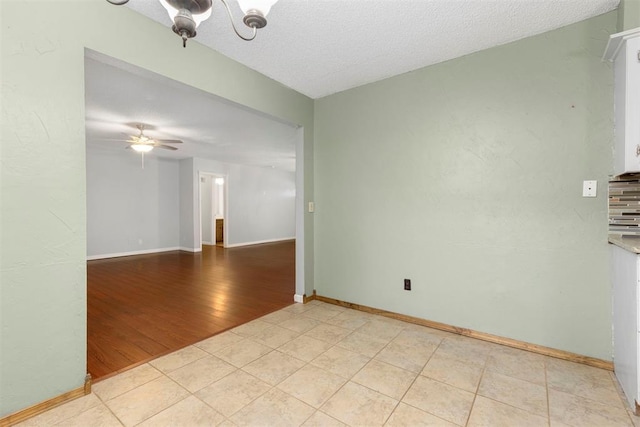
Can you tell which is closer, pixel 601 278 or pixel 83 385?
pixel 83 385

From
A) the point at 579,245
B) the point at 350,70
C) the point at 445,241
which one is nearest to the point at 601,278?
the point at 579,245

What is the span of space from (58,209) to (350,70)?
2.52 m

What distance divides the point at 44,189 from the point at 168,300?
2.34 meters

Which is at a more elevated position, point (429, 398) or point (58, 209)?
point (58, 209)

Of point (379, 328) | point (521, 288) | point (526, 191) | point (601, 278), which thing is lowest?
point (379, 328)

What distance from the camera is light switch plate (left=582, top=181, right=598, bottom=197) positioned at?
2.01 meters

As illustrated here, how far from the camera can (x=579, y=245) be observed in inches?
81.7

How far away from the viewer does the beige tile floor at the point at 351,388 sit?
1.52 meters

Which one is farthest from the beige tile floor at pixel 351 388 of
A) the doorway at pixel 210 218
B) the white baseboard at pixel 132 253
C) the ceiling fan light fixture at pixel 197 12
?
the doorway at pixel 210 218

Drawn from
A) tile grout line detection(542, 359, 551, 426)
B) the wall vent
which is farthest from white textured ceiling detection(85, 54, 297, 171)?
tile grout line detection(542, 359, 551, 426)

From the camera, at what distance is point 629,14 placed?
174 cm

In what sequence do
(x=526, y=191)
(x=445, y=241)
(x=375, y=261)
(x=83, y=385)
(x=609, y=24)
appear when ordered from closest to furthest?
(x=83, y=385)
(x=609, y=24)
(x=526, y=191)
(x=445, y=241)
(x=375, y=261)

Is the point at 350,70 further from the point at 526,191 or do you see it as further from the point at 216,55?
the point at 526,191

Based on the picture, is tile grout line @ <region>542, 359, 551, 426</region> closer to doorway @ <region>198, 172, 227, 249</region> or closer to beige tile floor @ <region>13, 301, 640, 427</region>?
beige tile floor @ <region>13, 301, 640, 427</region>
